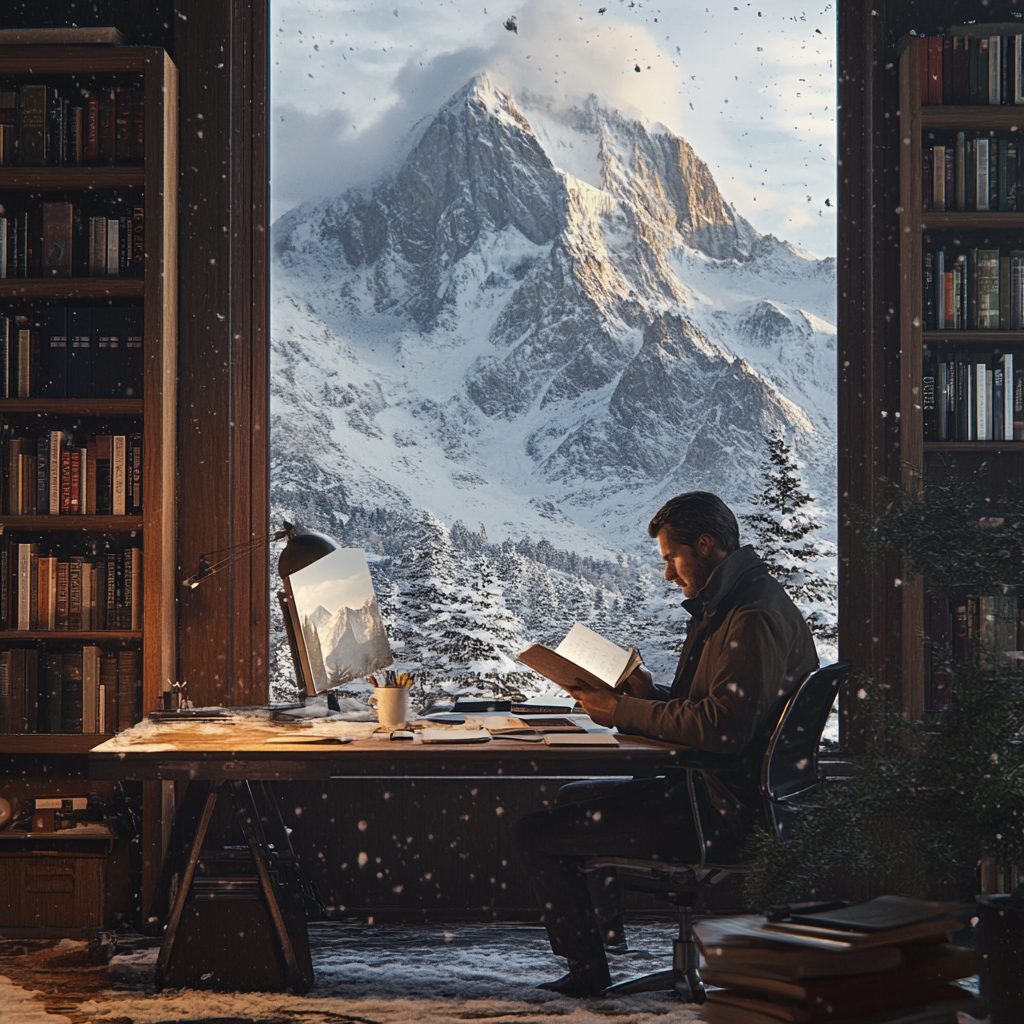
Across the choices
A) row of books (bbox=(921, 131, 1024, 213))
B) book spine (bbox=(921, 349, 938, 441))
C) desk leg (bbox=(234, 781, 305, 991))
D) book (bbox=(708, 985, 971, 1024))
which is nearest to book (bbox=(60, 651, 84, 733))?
desk leg (bbox=(234, 781, 305, 991))

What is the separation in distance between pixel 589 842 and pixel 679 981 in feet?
1.44

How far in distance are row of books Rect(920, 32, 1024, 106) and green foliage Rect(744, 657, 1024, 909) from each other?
186cm

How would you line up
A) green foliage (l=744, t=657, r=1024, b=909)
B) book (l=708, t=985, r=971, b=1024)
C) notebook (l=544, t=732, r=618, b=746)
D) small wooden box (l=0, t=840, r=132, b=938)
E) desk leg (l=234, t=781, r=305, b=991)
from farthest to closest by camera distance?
small wooden box (l=0, t=840, r=132, b=938) → desk leg (l=234, t=781, r=305, b=991) → notebook (l=544, t=732, r=618, b=746) → green foliage (l=744, t=657, r=1024, b=909) → book (l=708, t=985, r=971, b=1024)

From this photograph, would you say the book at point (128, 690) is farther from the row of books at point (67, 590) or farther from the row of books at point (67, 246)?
the row of books at point (67, 246)

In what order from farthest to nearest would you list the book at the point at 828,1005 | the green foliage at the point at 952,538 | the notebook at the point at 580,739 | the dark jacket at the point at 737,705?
the notebook at the point at 580,739 → the dark jacket at the point at 737,705 → the green foliage at the point at 952,538 → the book at the point at 828,1005

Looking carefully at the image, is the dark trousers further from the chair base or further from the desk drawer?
the desk drawer

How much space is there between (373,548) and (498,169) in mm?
1325

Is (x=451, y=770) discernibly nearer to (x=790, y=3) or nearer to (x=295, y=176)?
(x=295, y=176)

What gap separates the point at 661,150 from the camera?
11.5 feet

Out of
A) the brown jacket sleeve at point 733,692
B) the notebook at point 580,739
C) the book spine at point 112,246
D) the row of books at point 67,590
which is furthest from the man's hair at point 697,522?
the book spine at point 112,246

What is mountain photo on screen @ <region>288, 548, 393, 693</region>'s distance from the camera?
2.63m

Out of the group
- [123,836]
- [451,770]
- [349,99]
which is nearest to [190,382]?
[349,99]

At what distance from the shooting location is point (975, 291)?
3123 mm

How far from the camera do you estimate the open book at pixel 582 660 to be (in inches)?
98.0
